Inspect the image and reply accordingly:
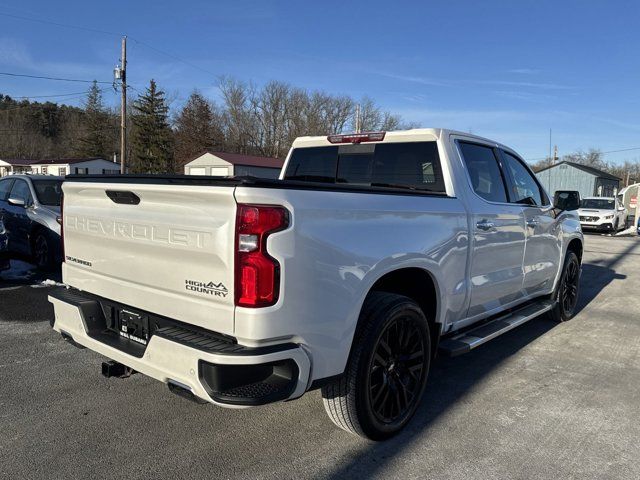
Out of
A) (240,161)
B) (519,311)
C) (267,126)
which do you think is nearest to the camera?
(519,311)

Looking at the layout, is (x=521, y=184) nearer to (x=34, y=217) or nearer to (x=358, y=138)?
(x=358, y=138)

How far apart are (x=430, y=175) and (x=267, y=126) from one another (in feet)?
237

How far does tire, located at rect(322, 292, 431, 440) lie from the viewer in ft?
9.27

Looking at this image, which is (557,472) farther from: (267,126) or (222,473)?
(267,126)

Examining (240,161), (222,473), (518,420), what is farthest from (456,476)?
(240,161)

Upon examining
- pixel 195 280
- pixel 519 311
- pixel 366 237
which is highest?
pixel 366 237

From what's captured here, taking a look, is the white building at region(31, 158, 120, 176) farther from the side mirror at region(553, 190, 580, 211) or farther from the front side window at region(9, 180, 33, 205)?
the side mirror at region(553, 190, 580, 211)

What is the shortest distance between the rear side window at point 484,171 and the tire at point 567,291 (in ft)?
7.08

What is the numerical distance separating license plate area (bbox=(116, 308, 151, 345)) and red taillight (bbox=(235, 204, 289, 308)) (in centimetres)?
83

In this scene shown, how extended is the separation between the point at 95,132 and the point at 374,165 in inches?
3112

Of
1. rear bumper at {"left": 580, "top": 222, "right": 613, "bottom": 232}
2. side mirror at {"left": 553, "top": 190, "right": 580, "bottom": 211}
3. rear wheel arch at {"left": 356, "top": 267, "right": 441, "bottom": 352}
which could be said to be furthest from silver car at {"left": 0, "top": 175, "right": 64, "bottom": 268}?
rear bumper at {"left": 580, "top": 222, "right": 613, "bottom": 232}

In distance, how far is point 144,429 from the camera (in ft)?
10.5

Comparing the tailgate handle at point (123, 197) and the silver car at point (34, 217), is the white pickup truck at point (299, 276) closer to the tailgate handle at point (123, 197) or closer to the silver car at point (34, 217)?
the tailgate handle at point (123, 197)

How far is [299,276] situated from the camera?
92.9 inches
